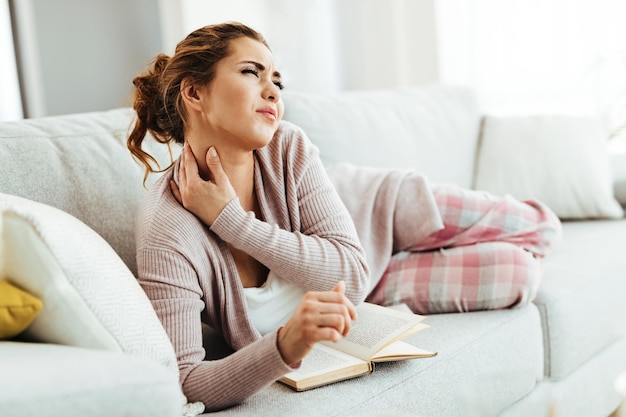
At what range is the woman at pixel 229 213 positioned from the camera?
1329 millimetres

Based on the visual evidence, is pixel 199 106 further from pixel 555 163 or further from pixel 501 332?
pixel 555 163

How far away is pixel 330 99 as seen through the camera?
91.3 inches

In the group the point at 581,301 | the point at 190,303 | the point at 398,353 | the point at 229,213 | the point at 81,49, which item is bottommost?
the point at 581,301

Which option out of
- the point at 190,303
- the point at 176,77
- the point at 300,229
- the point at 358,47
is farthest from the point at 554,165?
the point at 358,47

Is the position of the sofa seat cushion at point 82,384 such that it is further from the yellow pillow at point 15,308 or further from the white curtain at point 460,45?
the white curtain at point 460,45

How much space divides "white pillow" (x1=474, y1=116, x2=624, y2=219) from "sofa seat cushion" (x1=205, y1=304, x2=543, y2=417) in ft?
2.87

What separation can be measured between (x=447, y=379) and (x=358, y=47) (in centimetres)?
288

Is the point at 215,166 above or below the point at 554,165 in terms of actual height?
above

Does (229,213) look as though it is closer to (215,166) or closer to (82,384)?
(215,166)

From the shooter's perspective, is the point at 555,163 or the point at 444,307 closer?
the point at 444,307

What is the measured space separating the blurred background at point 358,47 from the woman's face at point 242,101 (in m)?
1.79

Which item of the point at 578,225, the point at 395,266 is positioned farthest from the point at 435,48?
the point at 395,266

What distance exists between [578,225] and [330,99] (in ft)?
2.97

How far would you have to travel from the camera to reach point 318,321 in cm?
109
